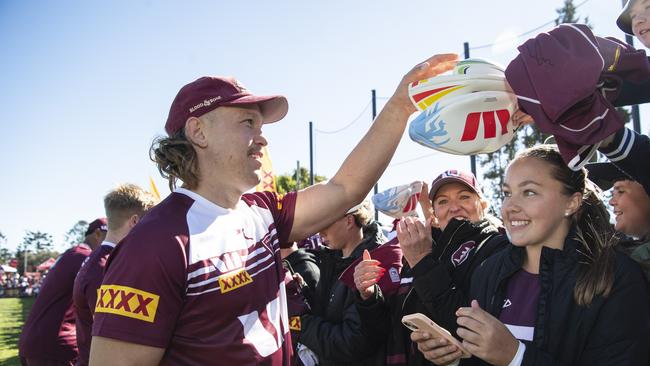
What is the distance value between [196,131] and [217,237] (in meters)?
0.52

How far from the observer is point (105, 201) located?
4.30 meters

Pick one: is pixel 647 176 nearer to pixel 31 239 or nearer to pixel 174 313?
pixel 174 313

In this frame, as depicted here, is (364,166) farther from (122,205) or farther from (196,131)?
(122,205)

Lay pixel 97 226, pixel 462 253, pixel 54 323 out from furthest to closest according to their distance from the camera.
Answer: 1. pixel 97 226
2. pixel 54 323
3. pixel 462 253

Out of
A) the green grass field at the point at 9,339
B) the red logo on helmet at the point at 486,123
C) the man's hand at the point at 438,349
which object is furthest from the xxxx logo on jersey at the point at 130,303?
the green grass field at the point at 9,339

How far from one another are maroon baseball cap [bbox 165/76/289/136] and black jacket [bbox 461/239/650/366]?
1.50 metres

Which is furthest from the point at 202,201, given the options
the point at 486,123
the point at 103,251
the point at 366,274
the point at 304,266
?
the point at 304,266

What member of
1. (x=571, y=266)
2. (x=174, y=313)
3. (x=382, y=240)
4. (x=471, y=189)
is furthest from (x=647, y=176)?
(x=382, y=240)

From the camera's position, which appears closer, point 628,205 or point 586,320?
point 586,320

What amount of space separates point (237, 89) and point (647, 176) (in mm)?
1791

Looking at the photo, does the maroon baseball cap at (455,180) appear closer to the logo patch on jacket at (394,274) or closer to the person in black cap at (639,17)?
the logo patch on jacket at (394,274)

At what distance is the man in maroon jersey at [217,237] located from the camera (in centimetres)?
182

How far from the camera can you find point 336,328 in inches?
148

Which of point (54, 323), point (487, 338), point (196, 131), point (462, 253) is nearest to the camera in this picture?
point (487, 338)
